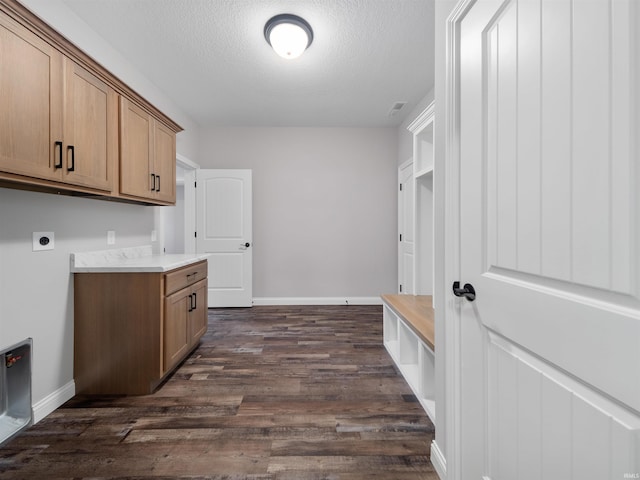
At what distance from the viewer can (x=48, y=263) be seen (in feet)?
6.16

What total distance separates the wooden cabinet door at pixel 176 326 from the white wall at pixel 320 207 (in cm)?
204

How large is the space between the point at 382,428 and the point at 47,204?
2.45 m

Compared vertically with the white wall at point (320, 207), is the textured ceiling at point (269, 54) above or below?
above

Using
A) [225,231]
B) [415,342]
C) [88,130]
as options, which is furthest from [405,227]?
[88,130]

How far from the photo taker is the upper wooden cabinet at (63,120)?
4.42ft

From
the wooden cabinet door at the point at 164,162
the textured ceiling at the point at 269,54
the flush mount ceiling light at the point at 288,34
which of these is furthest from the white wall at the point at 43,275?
the flush mount ceiling light at the point at 288,34

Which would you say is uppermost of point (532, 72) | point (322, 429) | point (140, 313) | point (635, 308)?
point (532, 72)

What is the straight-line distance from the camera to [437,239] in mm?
1387

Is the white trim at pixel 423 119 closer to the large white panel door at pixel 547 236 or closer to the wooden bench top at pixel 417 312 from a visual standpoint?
the large white panel door at pixel 547 236

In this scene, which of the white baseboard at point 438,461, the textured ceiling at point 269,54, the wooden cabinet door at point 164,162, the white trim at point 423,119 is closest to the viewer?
the white baseboard at point 438,461

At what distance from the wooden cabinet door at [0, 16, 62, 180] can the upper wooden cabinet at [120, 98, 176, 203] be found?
0.56 m

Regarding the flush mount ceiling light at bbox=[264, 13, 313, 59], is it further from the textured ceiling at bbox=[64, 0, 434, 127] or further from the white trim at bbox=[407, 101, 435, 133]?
the white trim at bbox=[407, 101, 435, 133]

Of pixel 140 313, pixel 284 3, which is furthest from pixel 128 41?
pixel 140 313

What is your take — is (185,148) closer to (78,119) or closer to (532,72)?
(78,119)
